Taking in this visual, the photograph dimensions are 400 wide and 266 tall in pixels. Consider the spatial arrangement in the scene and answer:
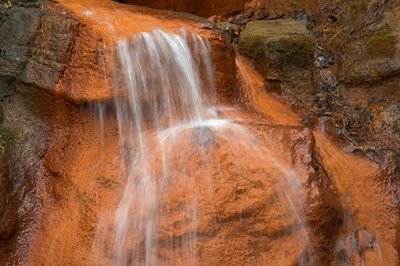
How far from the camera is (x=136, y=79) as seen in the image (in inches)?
189

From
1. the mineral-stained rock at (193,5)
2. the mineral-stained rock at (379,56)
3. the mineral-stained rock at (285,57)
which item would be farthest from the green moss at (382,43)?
the mineral-stained rock at (193,5)

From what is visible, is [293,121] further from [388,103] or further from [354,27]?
[354,27]

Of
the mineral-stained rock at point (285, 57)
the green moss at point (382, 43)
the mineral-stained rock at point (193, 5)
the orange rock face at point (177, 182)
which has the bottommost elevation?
the orange rock face at point (177, 182)

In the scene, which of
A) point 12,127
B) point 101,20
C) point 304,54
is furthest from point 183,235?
point 304,54

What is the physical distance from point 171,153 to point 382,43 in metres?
3.12

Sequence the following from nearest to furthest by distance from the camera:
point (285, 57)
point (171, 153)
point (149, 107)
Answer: point (171, 153), point (149, 107), point (285, 57)

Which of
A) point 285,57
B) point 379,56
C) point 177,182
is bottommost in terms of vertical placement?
point 177,182

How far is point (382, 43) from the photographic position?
5.64 meters

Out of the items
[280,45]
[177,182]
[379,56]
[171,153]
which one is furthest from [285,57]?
[177,182]

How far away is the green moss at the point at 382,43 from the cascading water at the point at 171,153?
1.99 m

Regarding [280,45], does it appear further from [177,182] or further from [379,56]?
[177,182]

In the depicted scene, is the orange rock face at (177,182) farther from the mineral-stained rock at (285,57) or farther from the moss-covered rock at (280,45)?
the moss-covered rock at (280,45)

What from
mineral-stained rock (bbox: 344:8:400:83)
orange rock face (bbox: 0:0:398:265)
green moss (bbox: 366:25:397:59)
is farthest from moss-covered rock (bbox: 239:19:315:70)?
orange rock face (bbox: 0:0:398:265)

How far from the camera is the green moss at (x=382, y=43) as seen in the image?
5.54m
